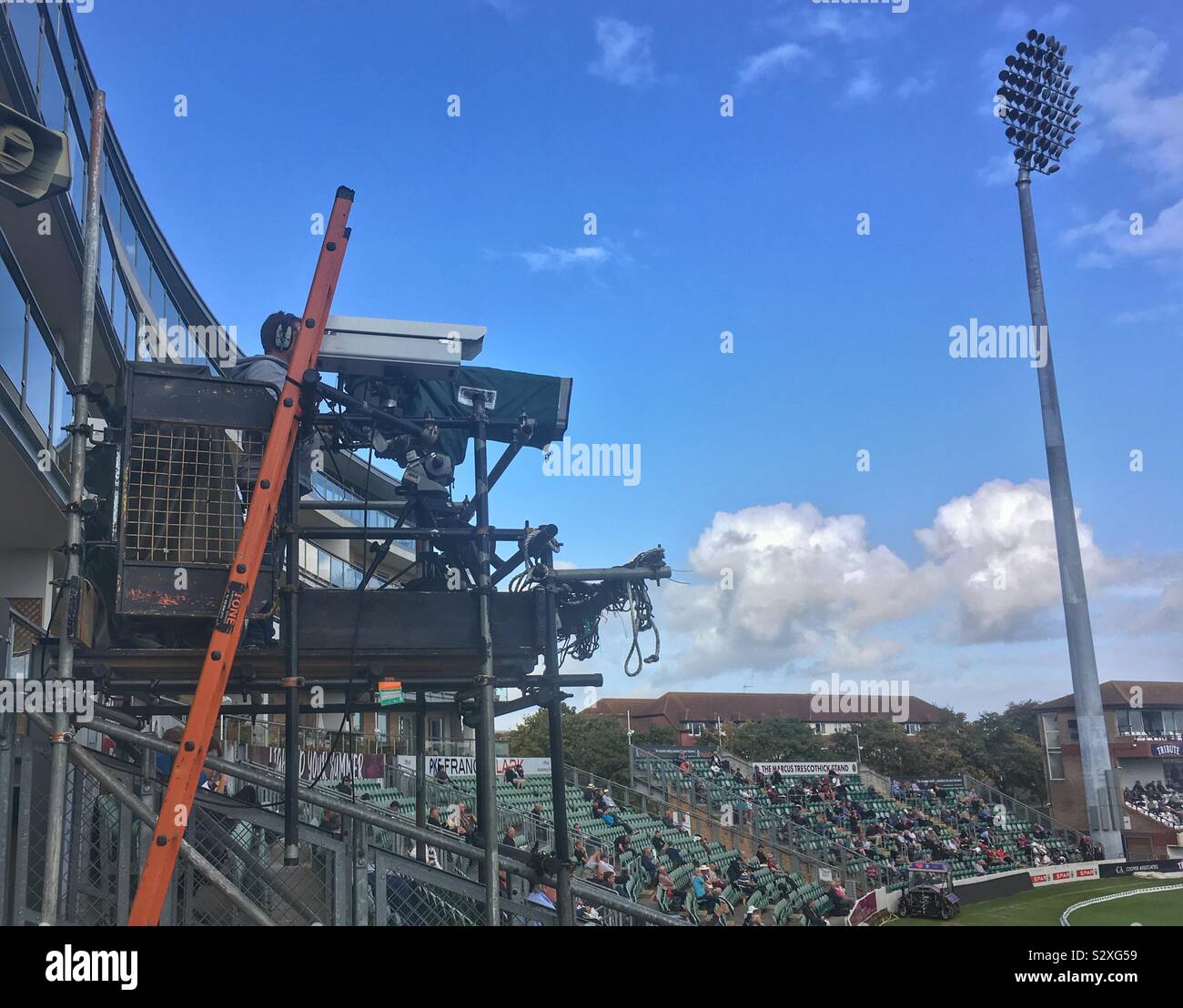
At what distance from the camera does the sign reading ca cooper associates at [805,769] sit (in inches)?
1496

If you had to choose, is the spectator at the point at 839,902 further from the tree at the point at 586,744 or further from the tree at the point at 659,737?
the tree at the point at 659,737

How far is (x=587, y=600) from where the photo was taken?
6793 mm

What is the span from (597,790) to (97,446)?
2070 cm

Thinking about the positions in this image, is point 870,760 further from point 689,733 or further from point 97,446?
point 97,446

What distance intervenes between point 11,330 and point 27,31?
2.69 meters

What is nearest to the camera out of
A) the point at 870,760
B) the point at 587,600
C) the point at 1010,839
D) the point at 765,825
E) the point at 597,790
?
the point at 587,600

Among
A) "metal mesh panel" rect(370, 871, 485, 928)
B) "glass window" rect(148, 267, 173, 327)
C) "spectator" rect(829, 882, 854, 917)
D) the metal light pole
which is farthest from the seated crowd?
the metal light pole

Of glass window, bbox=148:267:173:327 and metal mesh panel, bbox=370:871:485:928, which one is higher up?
glass window, bbox=148:267:173:327

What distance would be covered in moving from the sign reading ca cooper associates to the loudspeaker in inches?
1321

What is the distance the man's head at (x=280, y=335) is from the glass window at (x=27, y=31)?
4.43 metres

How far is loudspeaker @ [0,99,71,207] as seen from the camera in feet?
21.0

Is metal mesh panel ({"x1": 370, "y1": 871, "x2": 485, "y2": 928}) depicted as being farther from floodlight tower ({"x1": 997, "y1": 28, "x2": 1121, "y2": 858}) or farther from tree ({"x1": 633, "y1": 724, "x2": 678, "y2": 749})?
tree ({"x1": 633, "y1": 724, "x2": 678, "y2": 749})

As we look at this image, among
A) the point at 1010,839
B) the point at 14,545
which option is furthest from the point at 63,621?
the point at 1010,839
